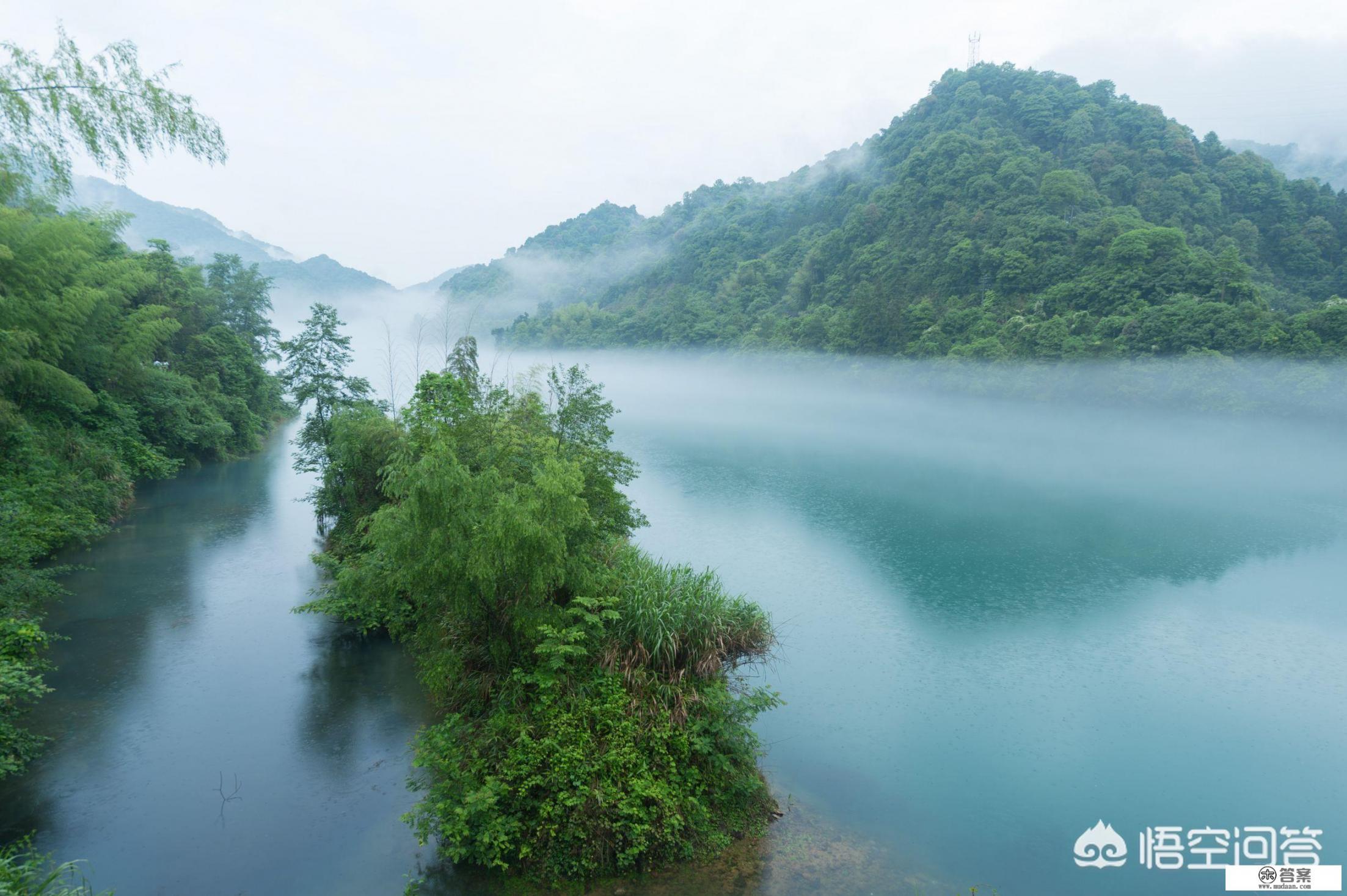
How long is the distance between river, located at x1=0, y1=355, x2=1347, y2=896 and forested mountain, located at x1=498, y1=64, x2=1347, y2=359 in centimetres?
1498

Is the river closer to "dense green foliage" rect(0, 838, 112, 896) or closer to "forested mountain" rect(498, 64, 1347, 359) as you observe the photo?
"dense green foliage" rect(0, 838, 112, 896)

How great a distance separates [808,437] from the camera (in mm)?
41812

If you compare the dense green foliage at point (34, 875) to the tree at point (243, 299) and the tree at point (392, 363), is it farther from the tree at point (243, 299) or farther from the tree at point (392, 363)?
the tree at point (243, 299)

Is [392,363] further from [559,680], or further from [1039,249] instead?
[1039,249]

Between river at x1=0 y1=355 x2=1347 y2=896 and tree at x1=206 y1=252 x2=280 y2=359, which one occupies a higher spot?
tree at x1=206 y1=252 x2=280 y2=359

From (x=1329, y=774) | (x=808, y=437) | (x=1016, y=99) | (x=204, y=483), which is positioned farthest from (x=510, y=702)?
(x=1016, y=99)

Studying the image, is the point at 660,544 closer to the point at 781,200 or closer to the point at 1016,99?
the point at 1016,99

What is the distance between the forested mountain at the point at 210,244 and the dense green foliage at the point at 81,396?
236ft

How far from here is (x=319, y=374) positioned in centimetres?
1936

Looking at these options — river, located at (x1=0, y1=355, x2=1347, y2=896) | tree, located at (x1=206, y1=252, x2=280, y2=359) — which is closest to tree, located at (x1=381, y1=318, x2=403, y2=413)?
river, located at (x1=0, y1=355, x2=1347, y2=896)

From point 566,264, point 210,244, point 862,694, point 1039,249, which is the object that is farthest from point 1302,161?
point 210,244

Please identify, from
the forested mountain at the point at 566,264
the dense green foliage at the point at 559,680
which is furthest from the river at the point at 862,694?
the forested mountain at the point at 566,264

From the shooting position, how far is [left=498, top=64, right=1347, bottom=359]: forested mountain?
3853 centimetres

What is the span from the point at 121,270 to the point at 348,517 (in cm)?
1441
